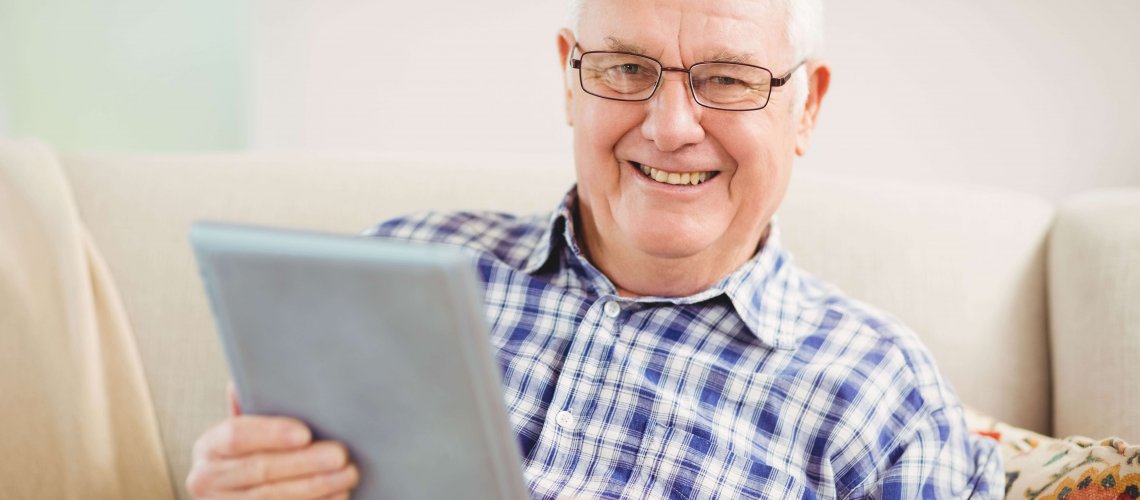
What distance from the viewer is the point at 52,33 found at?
2.52 m

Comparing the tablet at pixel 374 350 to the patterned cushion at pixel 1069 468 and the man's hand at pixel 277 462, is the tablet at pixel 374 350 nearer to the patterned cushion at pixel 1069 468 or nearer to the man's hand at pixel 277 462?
the man's hand at pixel 277 462

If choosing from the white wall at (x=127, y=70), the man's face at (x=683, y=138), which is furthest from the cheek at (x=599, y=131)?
the white wall at (x=127, y=70)

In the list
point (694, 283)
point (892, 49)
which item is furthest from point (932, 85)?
point (694, 283)

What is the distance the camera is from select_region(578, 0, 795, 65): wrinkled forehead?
1.12m

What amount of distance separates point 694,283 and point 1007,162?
1.01 m

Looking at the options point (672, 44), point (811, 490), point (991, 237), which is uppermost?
point (672, 44)

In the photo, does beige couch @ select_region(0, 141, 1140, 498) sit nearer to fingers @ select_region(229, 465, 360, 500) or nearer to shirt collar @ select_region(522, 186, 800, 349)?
shirt collar @ select_region(522, 186, 800, 349)

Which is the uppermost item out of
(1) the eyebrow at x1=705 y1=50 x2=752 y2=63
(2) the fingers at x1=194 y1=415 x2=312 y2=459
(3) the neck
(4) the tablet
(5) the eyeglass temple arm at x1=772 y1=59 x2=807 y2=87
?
(1) the eyebrow at x1=705 y1=50 x2=752 y2=63

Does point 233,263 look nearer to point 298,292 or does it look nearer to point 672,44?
point 298,292

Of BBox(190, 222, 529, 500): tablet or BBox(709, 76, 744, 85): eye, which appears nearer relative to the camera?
BBox(190, 222, 529, 500): tablet

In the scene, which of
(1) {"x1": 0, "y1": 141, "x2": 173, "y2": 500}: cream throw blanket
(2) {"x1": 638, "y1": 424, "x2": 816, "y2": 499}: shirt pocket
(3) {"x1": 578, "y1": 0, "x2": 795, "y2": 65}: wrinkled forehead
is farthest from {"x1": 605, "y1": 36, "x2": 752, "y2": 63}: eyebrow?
(1) {"x1": 0, "y1": 141, "x2": 173, "y2": 500}: cream throw blanket

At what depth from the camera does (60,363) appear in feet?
4.54

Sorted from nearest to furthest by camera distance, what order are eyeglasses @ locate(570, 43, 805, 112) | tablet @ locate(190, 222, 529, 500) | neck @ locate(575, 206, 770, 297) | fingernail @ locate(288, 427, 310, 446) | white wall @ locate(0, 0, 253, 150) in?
tablet @ locate(190, 222, 529, 500)
fingernail @ locate(288, 427, 310, 446)
eyeglasses @ locate(570, 43, 805, 112)
neck @ locate(575, 206, 770, 297)
white wall @ locate(0, 0, 253, 150)

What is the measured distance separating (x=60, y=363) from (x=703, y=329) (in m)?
0.95
